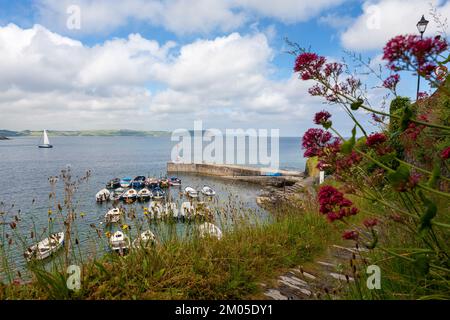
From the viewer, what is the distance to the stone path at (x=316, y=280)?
2890 millimetres

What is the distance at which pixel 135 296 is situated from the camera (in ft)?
8.43

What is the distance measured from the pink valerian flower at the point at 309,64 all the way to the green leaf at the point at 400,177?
1224mm

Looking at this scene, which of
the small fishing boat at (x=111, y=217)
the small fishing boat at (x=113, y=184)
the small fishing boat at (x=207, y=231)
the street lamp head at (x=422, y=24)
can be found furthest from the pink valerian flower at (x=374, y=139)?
the small fishing boat at (x=113, y=184)

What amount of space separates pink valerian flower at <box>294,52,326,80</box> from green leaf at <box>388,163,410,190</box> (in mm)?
1224

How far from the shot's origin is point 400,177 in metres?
1.45

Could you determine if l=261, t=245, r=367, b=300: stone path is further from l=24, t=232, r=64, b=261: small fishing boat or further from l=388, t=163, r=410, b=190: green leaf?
l=24, t=232, r=64, b=261: small fishing boat

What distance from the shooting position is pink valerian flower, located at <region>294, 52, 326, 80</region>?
7.66 feet

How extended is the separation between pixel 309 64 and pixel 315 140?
0.69 m

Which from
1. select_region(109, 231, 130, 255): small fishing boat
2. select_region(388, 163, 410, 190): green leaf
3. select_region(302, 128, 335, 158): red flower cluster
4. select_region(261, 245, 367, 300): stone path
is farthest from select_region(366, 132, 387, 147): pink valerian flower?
select_region(109, 231, 130, 255): small fishing boat

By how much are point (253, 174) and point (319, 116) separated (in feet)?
157

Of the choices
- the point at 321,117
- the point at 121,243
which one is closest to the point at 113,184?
the point at 121,243
